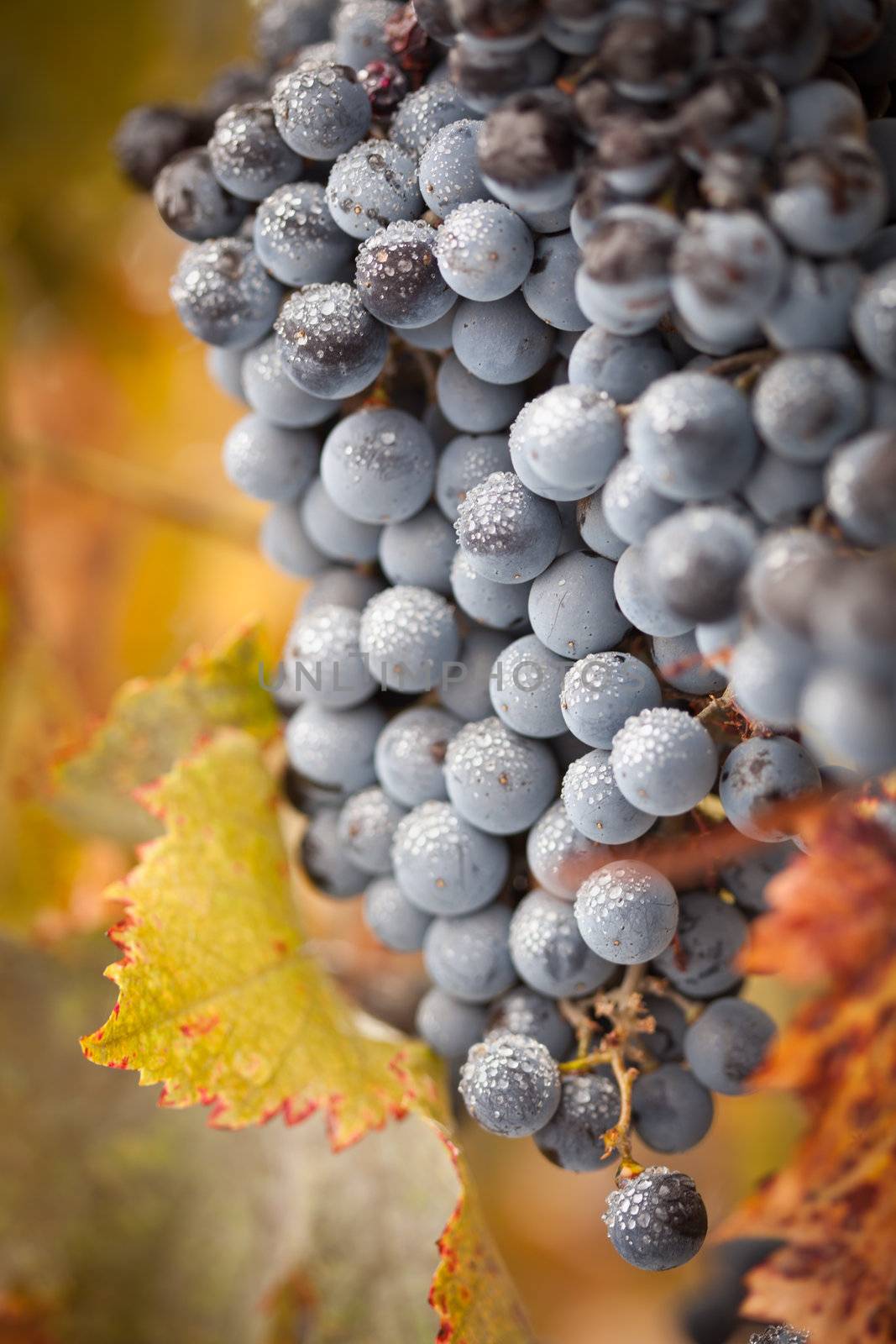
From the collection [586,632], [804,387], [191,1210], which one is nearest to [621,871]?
[586,632]

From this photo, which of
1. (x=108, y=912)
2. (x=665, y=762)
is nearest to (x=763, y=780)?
(x=665, y=762)

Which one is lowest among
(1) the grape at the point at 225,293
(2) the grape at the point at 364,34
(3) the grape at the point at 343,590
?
(3) the grape at the point at 343,590

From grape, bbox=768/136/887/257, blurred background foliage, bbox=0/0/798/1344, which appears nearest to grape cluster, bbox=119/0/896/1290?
grape, bbox=768/136/887/257

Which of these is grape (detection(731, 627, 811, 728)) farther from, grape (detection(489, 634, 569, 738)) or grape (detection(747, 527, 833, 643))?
grape (detection(489, 634, 569, 738))

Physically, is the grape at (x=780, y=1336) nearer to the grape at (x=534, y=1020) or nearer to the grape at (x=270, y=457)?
the grape at (x=534, y=1020)

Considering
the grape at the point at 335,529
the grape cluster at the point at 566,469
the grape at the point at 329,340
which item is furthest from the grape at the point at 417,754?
the grape at the point at 329,340

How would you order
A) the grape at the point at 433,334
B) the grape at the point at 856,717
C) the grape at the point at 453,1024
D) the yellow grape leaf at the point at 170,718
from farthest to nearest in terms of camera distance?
the yellow grape leaf at the point at 170,718
the grape at the point at 453,1024
the grape at the point at 433,334
the grape at the point at 856,717
